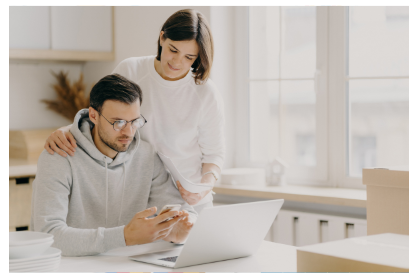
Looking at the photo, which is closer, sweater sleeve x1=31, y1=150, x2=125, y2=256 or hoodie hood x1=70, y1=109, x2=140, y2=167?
sweater sleeve x1=31, y1=150, x2=125, y2=256

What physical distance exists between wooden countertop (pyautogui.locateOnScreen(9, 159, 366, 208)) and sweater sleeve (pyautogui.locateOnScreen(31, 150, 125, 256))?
4.14 ft

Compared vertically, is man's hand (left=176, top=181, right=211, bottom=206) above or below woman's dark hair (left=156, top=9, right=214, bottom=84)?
below

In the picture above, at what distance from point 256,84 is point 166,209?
5.62 feet

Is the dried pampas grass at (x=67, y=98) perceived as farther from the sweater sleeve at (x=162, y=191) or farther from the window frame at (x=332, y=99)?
the sweater sleeve at (x=162, y=191)

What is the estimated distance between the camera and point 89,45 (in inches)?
130

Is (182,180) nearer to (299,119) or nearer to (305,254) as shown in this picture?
(305,254)

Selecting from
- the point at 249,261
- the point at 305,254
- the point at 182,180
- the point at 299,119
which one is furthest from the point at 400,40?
the point at 305,254

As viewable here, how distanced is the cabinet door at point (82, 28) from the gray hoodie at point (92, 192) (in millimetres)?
1735

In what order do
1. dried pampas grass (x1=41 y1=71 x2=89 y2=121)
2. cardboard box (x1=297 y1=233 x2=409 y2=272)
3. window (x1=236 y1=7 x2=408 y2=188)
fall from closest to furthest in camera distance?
1. cardboard box (x1=297 y1=233 x2=409 y2=272)
2. window (x1=236 y1=7 x2=408 y2=188)
3. dried pampas grass (x1=41 y1=71 x2=89 y2=121)

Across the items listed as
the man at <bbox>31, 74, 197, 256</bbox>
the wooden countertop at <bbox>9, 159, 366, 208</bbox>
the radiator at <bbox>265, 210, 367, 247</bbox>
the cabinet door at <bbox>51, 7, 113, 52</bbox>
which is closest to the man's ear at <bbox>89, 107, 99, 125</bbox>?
the man at <bbox>31, 74, 197, 256</bbox>

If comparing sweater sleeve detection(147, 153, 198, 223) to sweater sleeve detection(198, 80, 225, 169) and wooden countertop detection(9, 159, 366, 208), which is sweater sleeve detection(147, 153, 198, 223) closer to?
sweater sleeve detection(198, 80, 225, 169)

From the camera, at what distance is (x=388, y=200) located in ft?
4.46

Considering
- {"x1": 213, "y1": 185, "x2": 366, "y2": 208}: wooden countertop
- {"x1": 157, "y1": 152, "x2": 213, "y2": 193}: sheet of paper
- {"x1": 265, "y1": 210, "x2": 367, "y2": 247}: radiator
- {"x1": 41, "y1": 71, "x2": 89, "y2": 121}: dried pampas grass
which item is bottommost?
{"x1": 265, "y1": 210, "x2": 367, "y2": 247}: radiator

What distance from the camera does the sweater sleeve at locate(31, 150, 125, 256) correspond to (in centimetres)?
136
